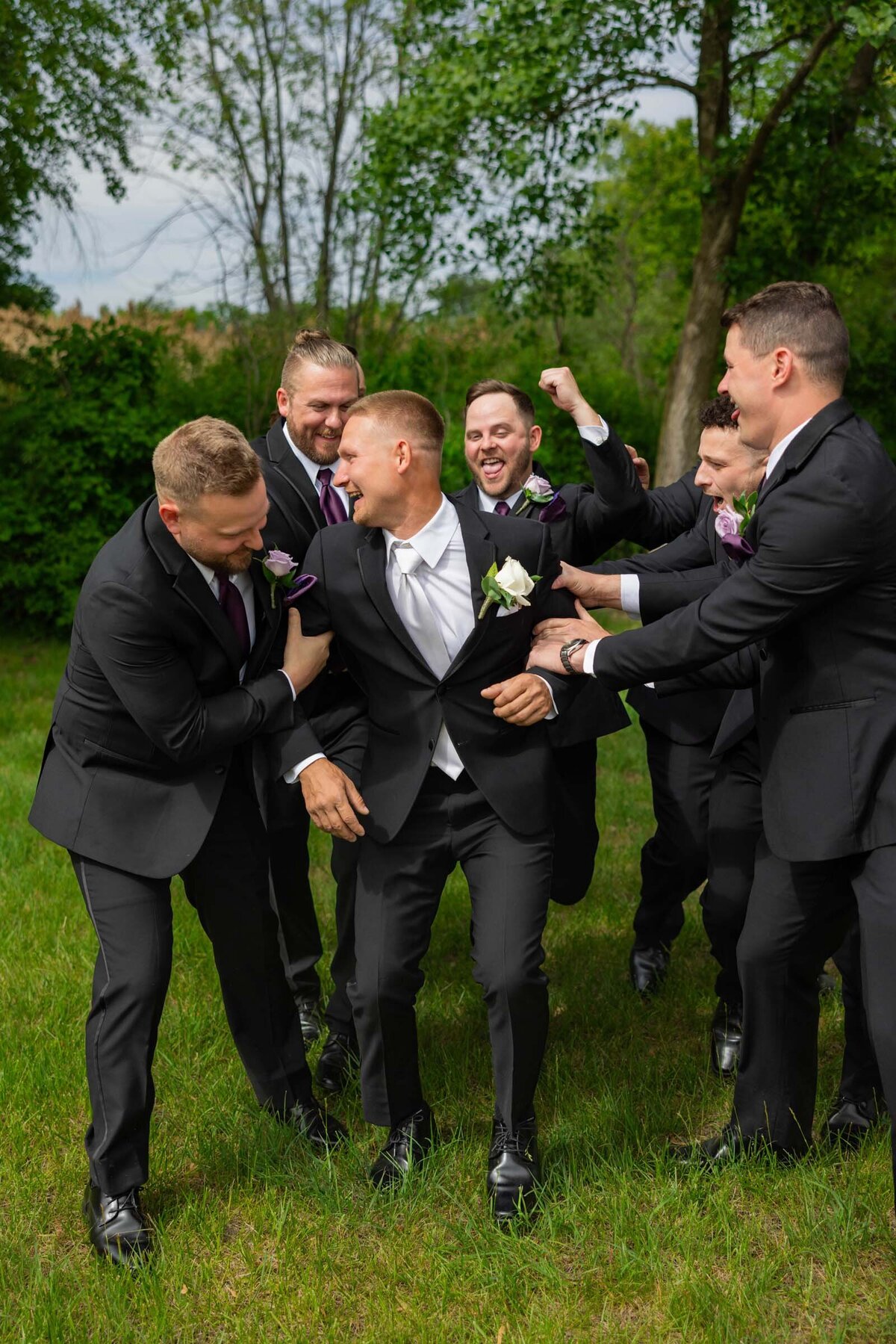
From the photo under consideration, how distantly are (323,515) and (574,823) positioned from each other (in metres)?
1.66

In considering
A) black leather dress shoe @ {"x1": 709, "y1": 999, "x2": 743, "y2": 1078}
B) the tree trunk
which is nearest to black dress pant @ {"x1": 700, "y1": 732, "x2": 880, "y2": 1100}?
black leather dress shoe @ {"x1": 709, "y1": 999, "x2": 743, "y2": 1078}

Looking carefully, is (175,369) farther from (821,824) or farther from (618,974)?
(821,824)

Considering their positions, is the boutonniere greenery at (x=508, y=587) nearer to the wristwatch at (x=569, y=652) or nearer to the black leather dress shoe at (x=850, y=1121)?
the wristwatch at (x=569, y=652)

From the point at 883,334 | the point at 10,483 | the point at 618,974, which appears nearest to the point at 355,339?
the point at 10,483

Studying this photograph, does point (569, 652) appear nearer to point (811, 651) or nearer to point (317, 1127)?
point (811, 651)

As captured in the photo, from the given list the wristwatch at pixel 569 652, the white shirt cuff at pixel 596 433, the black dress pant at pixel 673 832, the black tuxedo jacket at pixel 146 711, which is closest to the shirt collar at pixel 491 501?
the white shirt cuff at pixel 596 433

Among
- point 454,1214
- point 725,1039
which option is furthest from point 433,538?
point 725,1039

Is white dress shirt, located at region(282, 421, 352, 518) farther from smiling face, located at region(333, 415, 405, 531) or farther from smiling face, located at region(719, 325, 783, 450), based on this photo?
smiling face, located at region(719, 325, 783, 450)

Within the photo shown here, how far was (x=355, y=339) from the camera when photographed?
56.0 ft

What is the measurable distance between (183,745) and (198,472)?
858mm

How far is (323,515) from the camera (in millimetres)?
5164

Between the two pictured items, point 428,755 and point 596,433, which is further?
point 596,433

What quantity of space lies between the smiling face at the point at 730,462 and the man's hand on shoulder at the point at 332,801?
1865 mm

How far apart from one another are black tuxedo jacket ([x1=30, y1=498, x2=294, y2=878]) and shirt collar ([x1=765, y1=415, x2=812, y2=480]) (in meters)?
1.71
